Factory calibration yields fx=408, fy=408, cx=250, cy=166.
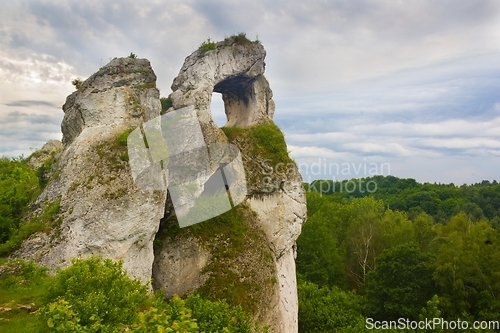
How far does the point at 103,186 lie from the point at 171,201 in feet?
11.8

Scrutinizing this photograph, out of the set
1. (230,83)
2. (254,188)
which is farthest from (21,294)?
(230,83)

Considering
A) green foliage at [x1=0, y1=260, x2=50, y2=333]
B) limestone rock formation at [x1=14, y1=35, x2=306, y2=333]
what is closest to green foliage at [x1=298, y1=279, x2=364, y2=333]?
limestone rock formation at [x1=14, y1=35, x2=306, y2=333]

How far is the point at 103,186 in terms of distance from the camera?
1522 cm

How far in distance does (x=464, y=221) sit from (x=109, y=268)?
32067 mm

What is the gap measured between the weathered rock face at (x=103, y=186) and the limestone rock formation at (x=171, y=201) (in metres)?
0.04

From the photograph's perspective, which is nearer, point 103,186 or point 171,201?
point 103,186

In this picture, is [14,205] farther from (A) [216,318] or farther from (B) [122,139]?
(A) [216,318]

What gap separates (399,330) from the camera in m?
21.5

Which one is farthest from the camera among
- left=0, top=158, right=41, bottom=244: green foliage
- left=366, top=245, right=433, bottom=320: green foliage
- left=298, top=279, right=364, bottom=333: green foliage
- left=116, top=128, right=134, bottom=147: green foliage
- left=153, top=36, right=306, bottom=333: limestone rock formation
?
left=366, top=245, right=433, bottom=320: green foliage

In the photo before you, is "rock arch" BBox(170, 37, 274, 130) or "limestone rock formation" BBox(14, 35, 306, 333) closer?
"limestone rock formation" BBox(14, 35, 306, 333)

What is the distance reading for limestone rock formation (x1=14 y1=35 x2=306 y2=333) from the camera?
14812mm

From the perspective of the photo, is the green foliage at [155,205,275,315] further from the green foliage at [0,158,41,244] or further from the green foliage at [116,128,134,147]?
the green foliage at [0,158,41,244]

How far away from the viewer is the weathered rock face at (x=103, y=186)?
14.4 m

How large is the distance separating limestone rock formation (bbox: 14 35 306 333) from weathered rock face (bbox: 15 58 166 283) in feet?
0.13
